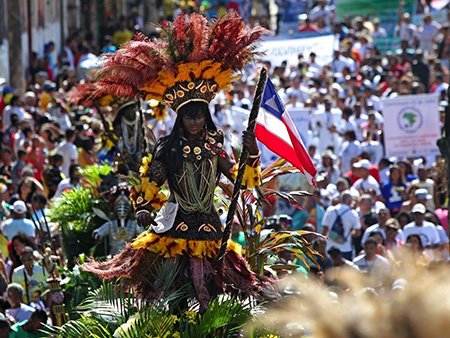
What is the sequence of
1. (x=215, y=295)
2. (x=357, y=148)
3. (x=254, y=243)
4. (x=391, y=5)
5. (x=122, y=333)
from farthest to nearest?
(x=391, y=5) → (x=357, y=148) → (x=254, y=243) → (x=215, y=295) → (x=122, y=333)

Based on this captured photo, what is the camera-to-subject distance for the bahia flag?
9.08 m

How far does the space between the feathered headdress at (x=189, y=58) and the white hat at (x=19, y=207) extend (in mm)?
5727

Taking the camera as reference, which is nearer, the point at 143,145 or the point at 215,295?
the point at 215,295

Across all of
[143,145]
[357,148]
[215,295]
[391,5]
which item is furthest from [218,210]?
[391,5]

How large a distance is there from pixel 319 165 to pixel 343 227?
4.48 m

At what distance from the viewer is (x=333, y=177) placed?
19.9 metres

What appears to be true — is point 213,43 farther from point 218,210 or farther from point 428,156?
point 428,156

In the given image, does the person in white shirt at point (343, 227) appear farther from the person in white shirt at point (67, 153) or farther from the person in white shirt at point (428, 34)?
the person in white shirt at point (428, 34)

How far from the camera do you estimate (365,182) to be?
60.4 ft

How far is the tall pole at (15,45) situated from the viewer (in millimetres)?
27688

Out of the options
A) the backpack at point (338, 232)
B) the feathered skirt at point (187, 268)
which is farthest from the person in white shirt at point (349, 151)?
the feathered skirt at point (187, 268)

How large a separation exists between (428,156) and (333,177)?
179 cm

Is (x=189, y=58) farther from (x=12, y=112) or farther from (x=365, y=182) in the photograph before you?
(x=12, y=112)

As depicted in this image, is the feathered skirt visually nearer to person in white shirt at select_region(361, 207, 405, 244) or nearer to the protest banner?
person in white shirt at select_region(361, 207, 405, 244)
